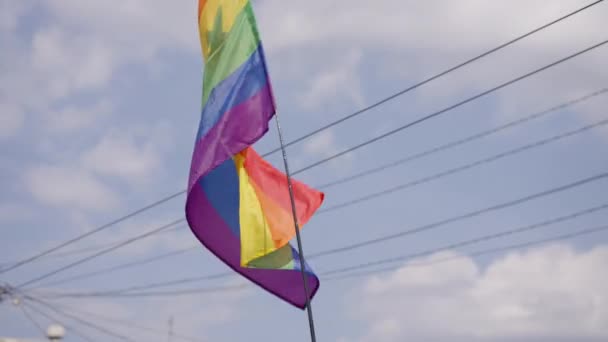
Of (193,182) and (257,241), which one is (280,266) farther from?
(193,182)

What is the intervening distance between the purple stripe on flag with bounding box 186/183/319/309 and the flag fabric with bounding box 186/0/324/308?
1 cm

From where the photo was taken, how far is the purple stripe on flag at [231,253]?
9695 millimetres

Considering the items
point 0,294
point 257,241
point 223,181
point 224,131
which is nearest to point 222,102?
point 224,131

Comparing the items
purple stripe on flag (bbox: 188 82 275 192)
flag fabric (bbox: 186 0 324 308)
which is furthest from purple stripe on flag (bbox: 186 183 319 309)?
purple stripe on flag (bbox: 188 82 275 192)

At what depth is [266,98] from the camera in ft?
32.7

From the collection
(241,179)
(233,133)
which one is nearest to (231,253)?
(241,179)

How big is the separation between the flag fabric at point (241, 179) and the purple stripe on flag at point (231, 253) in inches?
0.6

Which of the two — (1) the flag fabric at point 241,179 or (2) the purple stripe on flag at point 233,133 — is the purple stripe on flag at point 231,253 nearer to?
(1) the flag fabric at point 241,179

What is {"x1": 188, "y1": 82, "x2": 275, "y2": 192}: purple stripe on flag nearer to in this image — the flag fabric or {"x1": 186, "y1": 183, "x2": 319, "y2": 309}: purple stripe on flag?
the flag fabric

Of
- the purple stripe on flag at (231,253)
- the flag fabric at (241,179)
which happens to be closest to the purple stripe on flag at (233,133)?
the flag fabric at (241,179)

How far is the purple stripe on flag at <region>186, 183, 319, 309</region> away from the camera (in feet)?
31.8

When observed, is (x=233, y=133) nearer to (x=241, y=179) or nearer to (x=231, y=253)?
(x=241, y=179)

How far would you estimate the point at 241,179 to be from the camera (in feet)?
32.4

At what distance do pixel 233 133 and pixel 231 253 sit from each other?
1760 millimetres
